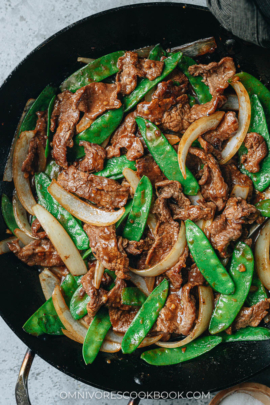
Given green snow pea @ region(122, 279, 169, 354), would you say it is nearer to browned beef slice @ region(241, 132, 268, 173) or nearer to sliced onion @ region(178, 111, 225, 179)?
sliced onion @ region(178, 111, 225, 179)

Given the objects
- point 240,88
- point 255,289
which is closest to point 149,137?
point 240,88

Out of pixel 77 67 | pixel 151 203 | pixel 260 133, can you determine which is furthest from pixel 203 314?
pixel 77 67

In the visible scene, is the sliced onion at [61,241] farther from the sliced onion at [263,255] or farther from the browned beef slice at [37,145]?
the sliced onion at [263,255]

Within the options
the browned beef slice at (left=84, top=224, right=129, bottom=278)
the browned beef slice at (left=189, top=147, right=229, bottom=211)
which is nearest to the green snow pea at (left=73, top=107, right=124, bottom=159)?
the browned beef slice at (left=189, top=147, right=229, bottom=211)

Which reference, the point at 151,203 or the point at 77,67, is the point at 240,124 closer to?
the point at 151,203

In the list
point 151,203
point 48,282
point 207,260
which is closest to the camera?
point 207,260

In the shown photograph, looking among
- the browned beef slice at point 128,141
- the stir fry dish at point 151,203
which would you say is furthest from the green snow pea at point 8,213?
the browned beef slice at point 128,141

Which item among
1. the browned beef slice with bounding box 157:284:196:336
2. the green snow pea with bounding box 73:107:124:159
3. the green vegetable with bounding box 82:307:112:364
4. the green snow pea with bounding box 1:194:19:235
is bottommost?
the browned beef slice with bounding box 157:284:196:336
